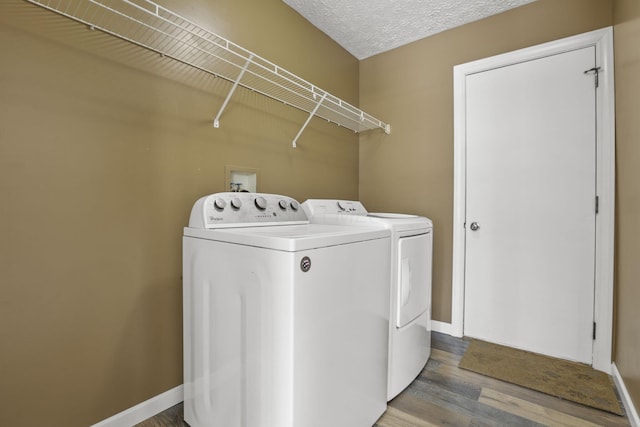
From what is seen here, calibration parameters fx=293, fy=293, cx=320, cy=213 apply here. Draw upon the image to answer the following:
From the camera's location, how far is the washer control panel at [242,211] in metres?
1.27

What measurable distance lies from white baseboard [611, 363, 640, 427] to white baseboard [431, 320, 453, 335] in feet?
3.03

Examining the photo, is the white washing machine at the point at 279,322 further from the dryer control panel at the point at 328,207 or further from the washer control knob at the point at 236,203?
the dryer control panel at the point at 328,207

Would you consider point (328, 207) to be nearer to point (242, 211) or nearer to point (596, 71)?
point (242, 211)

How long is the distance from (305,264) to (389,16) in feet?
6.91

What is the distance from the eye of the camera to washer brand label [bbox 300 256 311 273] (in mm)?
948

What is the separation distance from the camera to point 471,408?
1.46m

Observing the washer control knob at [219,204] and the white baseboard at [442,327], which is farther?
the white baseboard at [442,327]

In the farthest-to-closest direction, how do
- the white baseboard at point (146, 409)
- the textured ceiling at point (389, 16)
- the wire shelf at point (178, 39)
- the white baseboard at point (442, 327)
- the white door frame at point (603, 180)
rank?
the white baseboard at point (442, 327), the textured ceiling at point (389, 16), the white door frame at point (603, 180), the white baseboard at point (146, 409), the wire shelf at point (178, 39)

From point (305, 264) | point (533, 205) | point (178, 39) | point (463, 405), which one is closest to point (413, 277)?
point (463, 405)

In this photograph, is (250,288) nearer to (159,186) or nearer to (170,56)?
(159,186)

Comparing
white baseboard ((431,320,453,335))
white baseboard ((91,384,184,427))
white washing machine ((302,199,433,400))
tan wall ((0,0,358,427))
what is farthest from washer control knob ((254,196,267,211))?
white baseboard ((431,320,453,335))

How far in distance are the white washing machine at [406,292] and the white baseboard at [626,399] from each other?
3.01 feet

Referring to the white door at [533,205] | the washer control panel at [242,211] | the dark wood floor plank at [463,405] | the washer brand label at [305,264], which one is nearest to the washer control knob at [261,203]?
the washer control panel at [242,211]

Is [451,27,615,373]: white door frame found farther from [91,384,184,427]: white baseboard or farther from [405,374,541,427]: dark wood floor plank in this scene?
[91,384,184,427]: white baseboard
